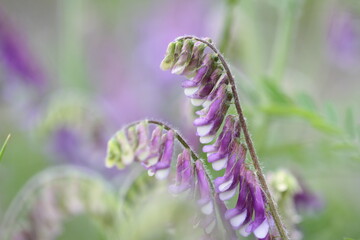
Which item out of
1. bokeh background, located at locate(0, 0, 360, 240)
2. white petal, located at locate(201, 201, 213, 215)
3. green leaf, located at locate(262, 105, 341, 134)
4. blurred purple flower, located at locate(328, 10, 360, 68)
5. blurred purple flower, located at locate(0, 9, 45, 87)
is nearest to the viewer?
white petal, located at locate(201, 201, 213, 215)

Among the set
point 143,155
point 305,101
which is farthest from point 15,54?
point 143,155

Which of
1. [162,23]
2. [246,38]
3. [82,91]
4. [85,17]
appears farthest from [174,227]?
[162,23]

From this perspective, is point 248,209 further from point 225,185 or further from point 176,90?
point 176,90

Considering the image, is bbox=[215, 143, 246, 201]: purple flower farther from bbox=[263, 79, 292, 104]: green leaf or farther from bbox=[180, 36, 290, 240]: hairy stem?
bbox=[263, 79, 292, 104]: green leaf

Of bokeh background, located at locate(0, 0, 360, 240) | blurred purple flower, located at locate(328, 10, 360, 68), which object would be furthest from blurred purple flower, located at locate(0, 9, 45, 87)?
blurred purple flower, located at locate(328, 10, 360, 68)

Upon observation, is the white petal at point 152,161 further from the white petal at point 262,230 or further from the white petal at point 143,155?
the white petal at point 262,230

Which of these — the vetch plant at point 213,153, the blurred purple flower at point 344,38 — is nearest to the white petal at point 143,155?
the vetch plant at point 213,153

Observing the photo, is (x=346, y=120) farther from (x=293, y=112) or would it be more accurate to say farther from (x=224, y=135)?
(x=224, y=135)

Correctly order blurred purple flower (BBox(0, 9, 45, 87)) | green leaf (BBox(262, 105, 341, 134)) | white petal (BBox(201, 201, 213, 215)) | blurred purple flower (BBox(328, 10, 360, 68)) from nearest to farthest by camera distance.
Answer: white petal (BBox(201, 201, 213, 215)) < green leaf (BBox(262, 105, 341, 134)) < blurred purple flower (BBox(0, 9, 45, 87)) < blurred purple flower (BBox(328, 10, 360, 68))
